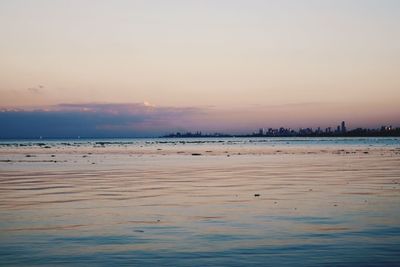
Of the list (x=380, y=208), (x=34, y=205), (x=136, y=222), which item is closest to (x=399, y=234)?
(x=380, y=208)

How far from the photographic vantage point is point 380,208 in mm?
16359

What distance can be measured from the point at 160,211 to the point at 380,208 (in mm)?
7158

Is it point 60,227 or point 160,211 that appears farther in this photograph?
point 160,211

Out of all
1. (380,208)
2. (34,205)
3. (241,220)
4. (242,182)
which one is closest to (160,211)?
(241,220)

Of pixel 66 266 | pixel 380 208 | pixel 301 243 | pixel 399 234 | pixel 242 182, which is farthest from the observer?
pixel 242 182

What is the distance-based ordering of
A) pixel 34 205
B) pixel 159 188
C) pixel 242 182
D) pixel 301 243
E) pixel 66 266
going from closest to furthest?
pixel 66 266, pixel 301 243, pixel 34 205, pixel 159 188, pixel 242 182

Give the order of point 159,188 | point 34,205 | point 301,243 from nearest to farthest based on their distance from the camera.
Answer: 1. point 301,243
2. point 34,205
3. point 159,188

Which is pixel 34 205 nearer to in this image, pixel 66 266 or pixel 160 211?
pixel 160 211

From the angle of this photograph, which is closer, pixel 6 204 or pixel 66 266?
pixel 66 266

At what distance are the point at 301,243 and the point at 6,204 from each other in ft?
38.3

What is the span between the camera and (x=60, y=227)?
1372 centimetres

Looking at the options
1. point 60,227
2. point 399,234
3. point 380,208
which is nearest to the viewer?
point 399,234

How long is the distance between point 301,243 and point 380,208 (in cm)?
608

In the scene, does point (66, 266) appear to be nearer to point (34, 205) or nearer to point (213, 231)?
point (213, 231)
